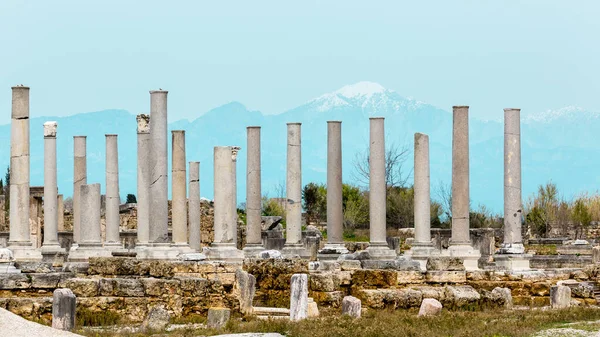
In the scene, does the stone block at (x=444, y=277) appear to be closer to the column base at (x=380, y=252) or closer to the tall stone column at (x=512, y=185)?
the tall stone column at (x=512, y=185)

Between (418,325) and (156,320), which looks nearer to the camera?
(418,325)

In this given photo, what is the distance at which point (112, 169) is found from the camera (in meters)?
45.2

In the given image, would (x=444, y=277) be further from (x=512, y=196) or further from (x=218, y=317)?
(x=218, y=317)

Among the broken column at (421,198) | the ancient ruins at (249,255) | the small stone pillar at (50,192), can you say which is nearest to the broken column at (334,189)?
the ancient ruins at (249,255)

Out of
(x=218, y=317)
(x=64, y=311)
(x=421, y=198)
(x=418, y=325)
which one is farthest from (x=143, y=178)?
(x=418, y=325)

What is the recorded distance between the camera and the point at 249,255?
1618 inches

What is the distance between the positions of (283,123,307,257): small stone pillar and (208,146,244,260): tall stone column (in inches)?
145

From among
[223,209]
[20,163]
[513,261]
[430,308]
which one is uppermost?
[20,163]

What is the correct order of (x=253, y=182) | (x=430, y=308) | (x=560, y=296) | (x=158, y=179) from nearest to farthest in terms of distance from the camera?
(x=430, y=308) < (x=560, y=296) < (x=158, y=179) < (x=253, y=182)

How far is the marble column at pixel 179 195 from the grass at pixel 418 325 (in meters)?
12.7

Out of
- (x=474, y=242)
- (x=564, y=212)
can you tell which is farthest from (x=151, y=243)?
(x=564, y=212)

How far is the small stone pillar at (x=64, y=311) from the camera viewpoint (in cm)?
2567

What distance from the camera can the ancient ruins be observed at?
1152 inches

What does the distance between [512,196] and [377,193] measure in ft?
12.9
